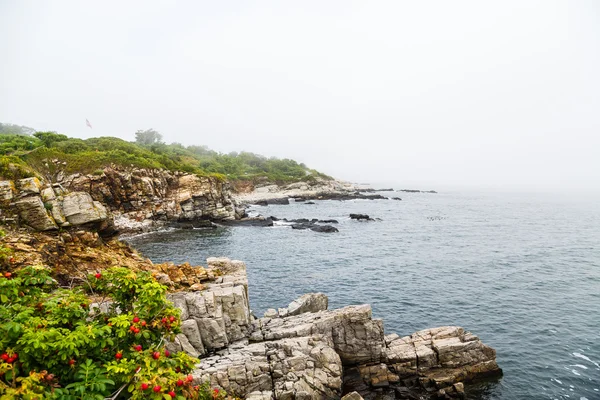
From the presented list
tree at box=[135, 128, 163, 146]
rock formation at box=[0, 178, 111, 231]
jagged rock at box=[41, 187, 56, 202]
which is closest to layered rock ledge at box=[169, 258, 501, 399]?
rock formation at box=[0, 178, 111, 231]

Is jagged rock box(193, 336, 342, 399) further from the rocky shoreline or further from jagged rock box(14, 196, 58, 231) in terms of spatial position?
jagged rock box(14, 196, 58, 231)

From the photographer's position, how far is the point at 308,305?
25828 millimetres

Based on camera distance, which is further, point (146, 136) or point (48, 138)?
point (146, 136)

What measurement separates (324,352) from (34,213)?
85.9ft

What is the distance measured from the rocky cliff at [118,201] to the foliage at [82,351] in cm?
2275

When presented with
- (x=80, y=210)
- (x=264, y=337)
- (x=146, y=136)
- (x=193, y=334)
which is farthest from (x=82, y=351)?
(x=146, y=136)

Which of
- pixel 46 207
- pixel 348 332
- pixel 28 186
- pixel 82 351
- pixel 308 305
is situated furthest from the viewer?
pixel 46 207

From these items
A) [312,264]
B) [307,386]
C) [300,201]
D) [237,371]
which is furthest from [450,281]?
[300,201]

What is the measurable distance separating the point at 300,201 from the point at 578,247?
8311 centimetres

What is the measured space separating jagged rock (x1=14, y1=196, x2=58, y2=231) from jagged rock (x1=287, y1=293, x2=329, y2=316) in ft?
70.1

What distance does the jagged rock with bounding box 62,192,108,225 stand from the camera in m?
30.5

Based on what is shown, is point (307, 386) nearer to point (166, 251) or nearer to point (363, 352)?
point (363, 352)

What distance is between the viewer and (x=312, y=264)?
44.3 m

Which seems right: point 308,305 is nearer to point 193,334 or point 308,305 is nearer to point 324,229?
point 193,334
